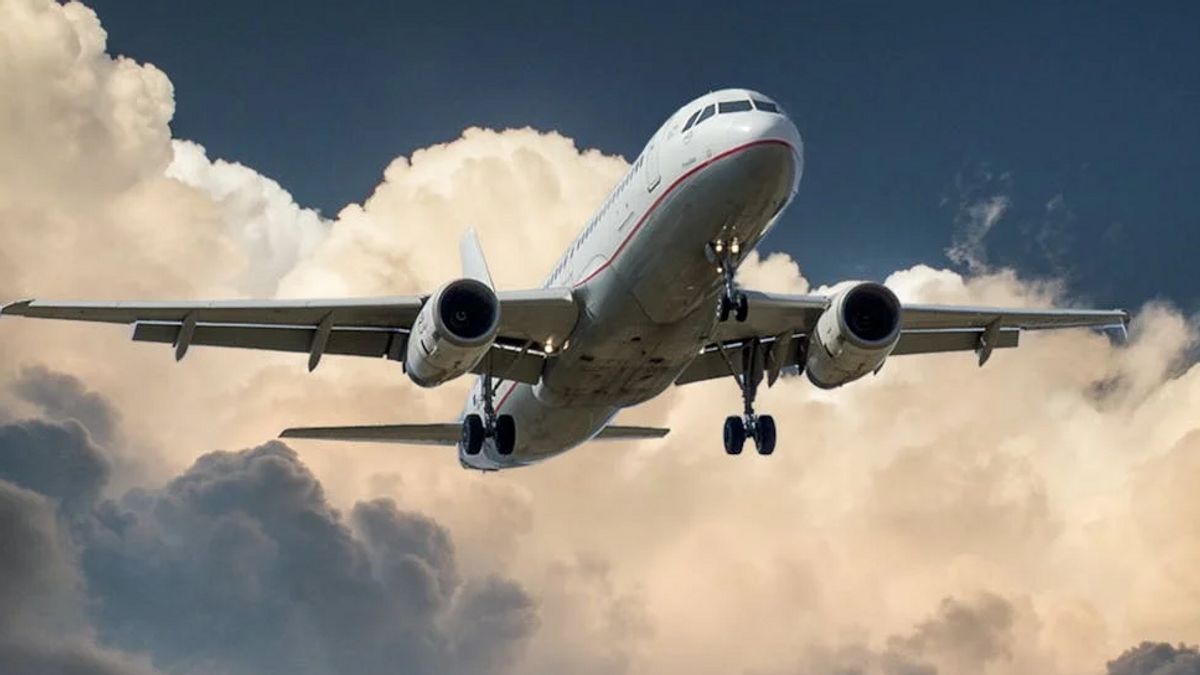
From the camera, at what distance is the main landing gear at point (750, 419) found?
31.8 metres

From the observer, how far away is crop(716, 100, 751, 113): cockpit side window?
2439 cm

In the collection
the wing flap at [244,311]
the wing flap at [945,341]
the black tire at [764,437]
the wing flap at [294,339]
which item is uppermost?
the wing flap at [294,339]

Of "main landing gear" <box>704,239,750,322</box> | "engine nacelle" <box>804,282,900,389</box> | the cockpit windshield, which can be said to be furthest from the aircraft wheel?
"engine nacelle" <box>804,282,900,389</box>

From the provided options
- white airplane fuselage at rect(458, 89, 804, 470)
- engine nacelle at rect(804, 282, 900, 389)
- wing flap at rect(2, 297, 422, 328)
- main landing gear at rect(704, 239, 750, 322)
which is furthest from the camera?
engine nacelle at rect(804, 282, 900, 389)

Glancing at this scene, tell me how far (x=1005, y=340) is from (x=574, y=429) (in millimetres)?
11209

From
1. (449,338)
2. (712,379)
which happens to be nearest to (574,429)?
(712,379)

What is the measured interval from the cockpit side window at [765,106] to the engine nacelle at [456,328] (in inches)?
255

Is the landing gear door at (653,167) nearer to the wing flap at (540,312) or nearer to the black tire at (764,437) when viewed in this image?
the wing flap at (540,312)

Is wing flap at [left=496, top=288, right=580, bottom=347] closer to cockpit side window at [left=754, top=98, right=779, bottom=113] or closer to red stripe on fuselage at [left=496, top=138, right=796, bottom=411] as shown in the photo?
red stripe on fuselage at [left=496, top=138, right=796, bottom=411]

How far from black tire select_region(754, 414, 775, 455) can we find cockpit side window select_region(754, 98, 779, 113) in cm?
944

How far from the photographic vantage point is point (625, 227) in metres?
26.2

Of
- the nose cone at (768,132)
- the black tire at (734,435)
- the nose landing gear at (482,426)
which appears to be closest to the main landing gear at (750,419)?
the black tire at (734,435)

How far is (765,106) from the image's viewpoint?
24562mm

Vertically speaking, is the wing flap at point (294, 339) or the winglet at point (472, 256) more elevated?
the winglet at point (472, 256)
